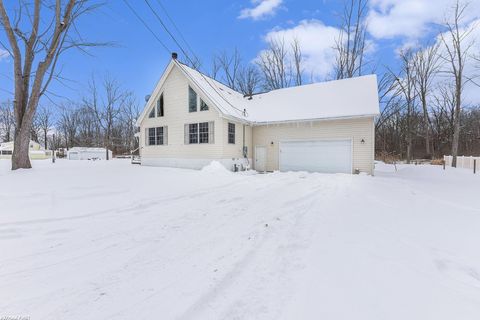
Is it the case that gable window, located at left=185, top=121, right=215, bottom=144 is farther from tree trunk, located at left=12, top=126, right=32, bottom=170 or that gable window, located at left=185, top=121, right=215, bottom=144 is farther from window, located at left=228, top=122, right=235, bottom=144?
tree trunk, located at left=12, top=126, right=32, bottom=170

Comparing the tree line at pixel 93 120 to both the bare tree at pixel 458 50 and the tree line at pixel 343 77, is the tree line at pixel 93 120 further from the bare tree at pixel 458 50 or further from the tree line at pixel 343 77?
the bare tree at pixel 458 50

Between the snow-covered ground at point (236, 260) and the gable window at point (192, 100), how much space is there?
9.69m

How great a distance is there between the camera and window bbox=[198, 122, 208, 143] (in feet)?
45.6

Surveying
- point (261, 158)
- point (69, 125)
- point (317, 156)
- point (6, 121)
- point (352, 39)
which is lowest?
point (261, 158)

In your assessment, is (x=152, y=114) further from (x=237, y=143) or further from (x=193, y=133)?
(x=237, y=143)

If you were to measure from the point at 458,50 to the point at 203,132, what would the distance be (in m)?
19.8

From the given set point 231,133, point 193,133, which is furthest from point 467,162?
point 193,133

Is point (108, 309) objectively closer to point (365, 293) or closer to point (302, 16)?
point (365, 293)

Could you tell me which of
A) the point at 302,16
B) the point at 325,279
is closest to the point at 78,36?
the point at 325,279

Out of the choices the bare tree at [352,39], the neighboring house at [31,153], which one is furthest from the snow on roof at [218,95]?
the neighboring house at [31,153]

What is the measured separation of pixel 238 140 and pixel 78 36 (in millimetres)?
9580

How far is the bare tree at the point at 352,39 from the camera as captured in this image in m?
22.8

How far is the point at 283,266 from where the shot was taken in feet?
8.75

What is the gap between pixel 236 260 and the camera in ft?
9.22
